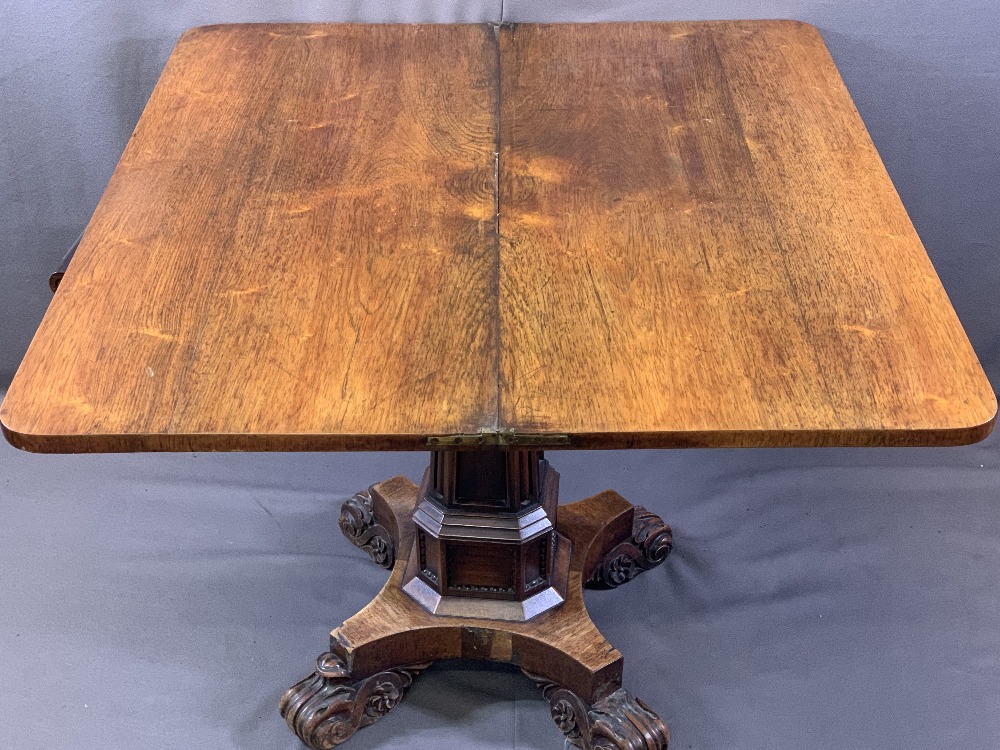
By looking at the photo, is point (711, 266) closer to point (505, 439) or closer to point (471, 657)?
point (505, 439)

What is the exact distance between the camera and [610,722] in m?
1.63

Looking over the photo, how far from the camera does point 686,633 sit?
1.87 metres

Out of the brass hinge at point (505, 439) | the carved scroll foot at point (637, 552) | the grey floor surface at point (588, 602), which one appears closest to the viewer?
the brass hinge at point (505, 439)

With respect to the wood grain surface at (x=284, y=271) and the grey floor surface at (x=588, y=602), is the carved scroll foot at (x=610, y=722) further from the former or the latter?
the wood grain surface at (x=284, y=271)

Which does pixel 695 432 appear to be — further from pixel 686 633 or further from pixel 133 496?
pixel 133 496

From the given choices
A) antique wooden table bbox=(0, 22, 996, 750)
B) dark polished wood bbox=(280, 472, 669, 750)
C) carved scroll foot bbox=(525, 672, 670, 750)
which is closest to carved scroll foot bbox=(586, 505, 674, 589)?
antique wooden table bbox=(0, 22, 996, 750)

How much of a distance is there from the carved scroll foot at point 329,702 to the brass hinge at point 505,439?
0.69 m

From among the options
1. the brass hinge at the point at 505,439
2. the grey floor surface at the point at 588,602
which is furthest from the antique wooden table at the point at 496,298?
the grey floor surface at the point at 588,602

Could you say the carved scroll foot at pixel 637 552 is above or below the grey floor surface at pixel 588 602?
above

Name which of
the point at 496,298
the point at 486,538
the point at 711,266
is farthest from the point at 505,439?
the point at 486,538

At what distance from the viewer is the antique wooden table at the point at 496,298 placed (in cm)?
112

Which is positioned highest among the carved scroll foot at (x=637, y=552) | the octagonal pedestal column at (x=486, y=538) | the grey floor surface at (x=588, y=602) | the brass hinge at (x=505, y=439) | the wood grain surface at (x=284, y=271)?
the wood grain surface at (x=284, y=271)

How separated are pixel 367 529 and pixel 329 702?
13.9 inches

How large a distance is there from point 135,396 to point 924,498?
147 centimetres
